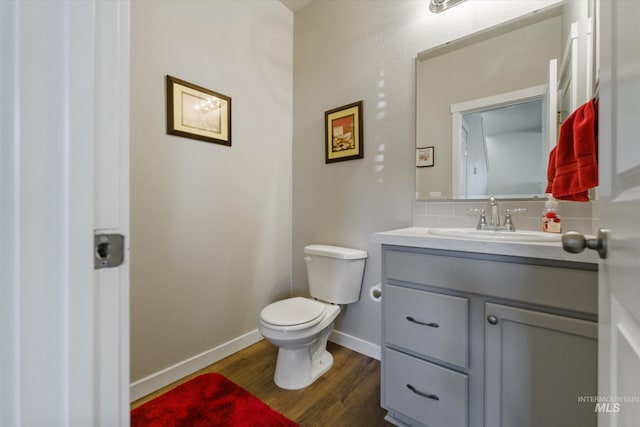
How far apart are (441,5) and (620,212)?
1.52m

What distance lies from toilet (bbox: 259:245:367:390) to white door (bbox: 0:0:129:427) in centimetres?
107

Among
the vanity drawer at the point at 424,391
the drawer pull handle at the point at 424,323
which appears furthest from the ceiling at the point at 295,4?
the vanity drawer at the point at 424,391

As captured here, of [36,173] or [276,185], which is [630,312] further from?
[276,185]

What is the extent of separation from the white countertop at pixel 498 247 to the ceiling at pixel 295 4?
199 cm

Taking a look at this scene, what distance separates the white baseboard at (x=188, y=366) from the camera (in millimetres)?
1417

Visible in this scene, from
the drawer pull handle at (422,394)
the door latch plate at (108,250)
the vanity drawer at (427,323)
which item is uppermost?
the door latch plate at (108,250)

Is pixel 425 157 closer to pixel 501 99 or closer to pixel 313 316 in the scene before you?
pixel 501 99

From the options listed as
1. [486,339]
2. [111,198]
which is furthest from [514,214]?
[111,198]

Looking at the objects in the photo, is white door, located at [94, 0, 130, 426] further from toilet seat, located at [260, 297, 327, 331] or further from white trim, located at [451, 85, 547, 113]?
white trim, located at [451, 85, 547, 113]

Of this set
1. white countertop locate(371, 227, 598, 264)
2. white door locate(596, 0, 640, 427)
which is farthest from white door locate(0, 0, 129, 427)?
white countertop locate(371, 227, 598, 264)

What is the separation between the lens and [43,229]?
338mm

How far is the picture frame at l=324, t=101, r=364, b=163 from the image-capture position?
6.01 feet

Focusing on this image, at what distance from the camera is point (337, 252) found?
5.69 ft

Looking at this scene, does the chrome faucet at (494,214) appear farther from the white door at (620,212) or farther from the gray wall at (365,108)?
the white door at (620,212)
